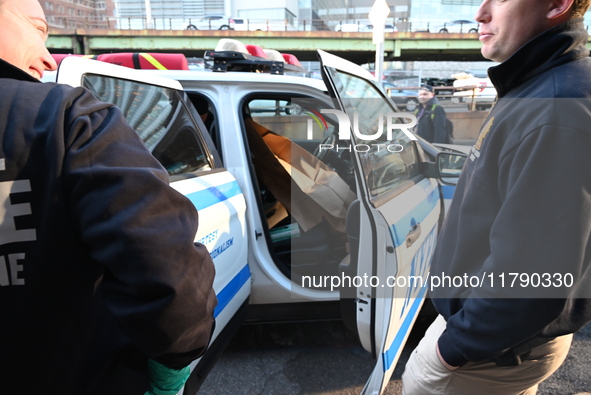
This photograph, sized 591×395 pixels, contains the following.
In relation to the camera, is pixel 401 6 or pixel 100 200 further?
pixel 401 6

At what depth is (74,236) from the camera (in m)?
0.82

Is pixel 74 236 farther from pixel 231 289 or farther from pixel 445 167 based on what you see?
pixel 445 167

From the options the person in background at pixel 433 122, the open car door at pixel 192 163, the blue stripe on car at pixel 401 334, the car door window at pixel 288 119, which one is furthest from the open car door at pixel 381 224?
the person in background at pixel 433 122

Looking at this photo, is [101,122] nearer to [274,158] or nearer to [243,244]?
[243,244]

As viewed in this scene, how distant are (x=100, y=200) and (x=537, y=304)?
977mm

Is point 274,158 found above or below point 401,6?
below

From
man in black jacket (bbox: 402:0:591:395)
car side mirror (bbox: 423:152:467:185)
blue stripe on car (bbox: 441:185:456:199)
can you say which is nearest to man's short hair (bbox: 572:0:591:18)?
man in black jacket (bbox: 402:0:591:395)

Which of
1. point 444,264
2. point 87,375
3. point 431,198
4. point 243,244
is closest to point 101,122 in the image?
point 87,375

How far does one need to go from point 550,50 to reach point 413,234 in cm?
97

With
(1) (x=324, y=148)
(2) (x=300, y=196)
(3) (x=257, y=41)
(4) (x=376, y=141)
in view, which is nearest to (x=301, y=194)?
(2) (x=300, y=196)

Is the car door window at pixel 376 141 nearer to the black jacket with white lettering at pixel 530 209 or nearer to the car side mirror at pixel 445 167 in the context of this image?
the car side mirror at pixel 445 167

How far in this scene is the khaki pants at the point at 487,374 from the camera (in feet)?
3.71

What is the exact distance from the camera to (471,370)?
3.79 ft

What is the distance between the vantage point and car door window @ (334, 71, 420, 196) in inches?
70.6
